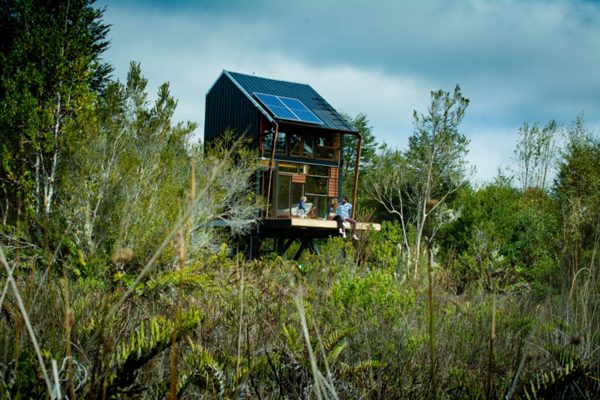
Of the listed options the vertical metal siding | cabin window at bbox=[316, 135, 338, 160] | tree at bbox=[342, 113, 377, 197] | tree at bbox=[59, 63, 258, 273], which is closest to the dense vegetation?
tree at bbox=[59, 63, 258, 273]

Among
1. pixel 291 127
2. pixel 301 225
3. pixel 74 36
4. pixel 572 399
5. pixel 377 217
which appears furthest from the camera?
pixel 377 217

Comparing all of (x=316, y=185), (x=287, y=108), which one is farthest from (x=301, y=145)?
(x=316, y=185)

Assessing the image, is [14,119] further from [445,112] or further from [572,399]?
[445,112]

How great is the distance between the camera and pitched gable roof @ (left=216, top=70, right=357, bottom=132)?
1823cm

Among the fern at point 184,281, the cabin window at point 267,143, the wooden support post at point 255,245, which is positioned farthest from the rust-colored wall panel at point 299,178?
the fern at point 184,281

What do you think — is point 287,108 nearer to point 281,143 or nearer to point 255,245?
point 281,143

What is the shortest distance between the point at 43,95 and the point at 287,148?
11.2 metres

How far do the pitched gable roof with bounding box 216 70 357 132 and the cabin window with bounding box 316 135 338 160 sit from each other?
73cm

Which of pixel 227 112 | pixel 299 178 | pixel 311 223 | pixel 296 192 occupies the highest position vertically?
pixel 227 112

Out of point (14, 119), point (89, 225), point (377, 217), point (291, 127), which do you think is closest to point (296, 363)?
point (89, 225)

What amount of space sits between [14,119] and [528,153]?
30442mm

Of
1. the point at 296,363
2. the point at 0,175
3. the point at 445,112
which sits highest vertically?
the point at 445,112

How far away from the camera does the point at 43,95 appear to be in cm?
683

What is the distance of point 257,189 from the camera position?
16375mm
